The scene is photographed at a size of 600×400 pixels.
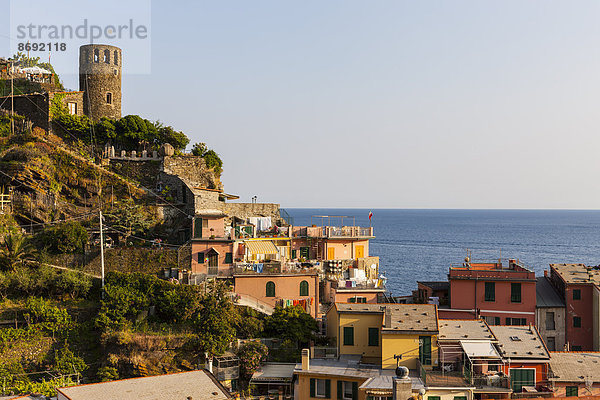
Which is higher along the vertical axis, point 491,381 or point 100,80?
point 100,80

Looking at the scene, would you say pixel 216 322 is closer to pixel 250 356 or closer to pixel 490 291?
pixel 250 356

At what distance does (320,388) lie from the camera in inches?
1208

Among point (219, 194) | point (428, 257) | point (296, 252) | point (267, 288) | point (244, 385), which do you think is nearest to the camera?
point (244, 385)

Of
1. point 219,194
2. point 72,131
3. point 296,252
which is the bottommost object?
point 296,252

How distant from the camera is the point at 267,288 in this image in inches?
1646

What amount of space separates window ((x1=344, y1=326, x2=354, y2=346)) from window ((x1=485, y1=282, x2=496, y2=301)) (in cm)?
1192

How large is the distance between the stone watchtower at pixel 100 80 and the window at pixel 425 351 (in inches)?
1614

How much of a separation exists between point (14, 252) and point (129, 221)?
8.12m

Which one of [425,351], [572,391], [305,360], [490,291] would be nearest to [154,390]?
[305,360]

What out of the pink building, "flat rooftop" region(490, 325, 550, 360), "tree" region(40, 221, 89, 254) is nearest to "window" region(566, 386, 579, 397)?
"flat rooftop" region(490, 325, 550, 360)

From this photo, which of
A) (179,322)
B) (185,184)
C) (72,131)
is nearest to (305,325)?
(179,322)

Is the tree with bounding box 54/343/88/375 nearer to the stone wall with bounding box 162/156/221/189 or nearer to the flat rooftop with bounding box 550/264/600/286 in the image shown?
the stone wall with bounding box 162/156/221/189

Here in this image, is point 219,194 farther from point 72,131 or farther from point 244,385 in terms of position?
point 244,385

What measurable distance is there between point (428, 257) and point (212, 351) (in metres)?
91.3
